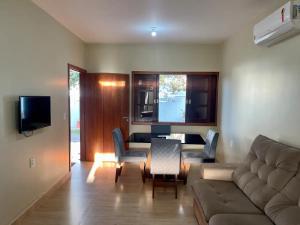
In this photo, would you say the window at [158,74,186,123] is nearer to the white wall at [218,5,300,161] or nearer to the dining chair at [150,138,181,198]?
the white wall at [218,5,300,161]

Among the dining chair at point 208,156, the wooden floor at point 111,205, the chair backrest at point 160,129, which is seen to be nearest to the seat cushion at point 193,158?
the dining chair at point 208,156

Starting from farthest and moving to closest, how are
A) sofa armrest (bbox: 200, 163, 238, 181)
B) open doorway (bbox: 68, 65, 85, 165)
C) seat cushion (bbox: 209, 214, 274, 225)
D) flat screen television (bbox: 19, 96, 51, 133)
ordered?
open doorway (bbox: 68, 65, 85, 165) < sofa armrest (bbox: 200, 163, 238, 181) < flat screen television (bbox: 19, 96, 51, 133) < seat cushion (bbox: 209, 214, 274, 225)

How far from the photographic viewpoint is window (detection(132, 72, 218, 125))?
557 cm

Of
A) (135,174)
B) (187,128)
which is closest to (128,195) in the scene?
(135,174)

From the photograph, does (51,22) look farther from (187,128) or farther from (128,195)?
(187,128)

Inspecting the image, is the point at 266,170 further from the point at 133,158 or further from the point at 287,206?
the point at 133,158

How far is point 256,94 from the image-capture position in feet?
11.5

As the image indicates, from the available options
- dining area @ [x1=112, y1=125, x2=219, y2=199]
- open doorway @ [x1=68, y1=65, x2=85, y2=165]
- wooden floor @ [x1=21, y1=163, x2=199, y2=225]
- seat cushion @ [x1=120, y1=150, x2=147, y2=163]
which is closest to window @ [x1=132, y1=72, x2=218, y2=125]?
dining area @ [x1=112, y1=125, x2=219, y2=199]

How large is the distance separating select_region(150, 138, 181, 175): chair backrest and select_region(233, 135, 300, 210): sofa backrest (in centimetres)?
93

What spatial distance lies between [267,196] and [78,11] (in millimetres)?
3199

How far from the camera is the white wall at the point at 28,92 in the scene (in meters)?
2.54

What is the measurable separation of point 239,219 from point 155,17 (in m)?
2.86

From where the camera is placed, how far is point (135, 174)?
460 cm

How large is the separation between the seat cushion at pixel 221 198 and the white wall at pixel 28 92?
6.76ft
